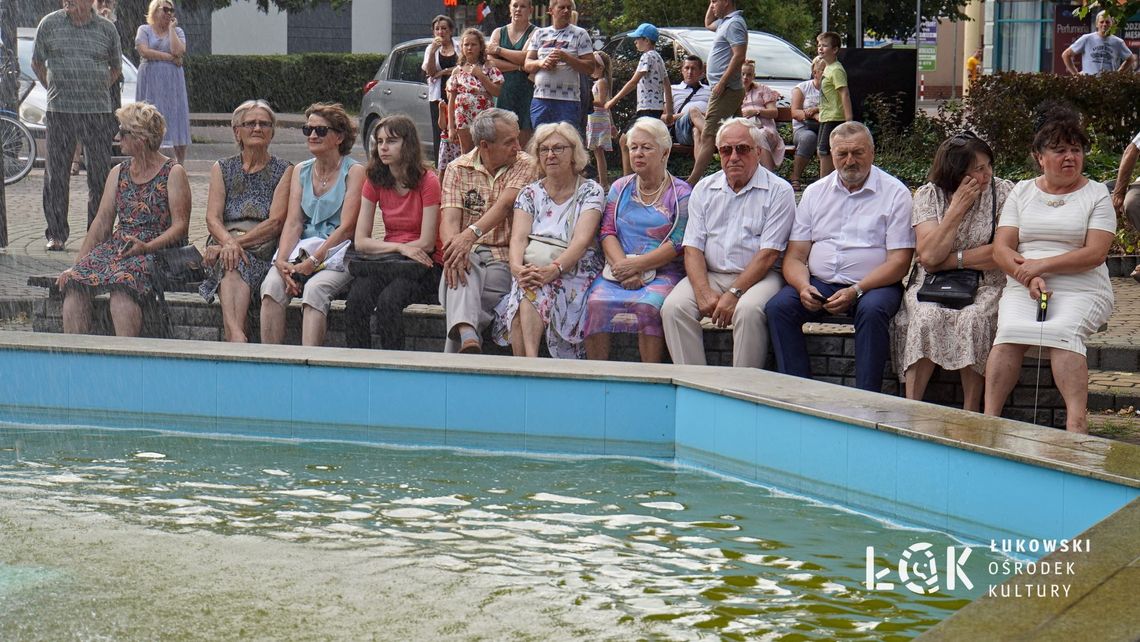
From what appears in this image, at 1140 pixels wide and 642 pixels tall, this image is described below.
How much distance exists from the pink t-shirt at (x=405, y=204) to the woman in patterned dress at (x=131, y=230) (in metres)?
1.08

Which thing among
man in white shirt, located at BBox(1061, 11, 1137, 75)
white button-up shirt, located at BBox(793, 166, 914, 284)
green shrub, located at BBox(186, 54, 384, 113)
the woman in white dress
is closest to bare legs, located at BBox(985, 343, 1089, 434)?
the woman in white dress

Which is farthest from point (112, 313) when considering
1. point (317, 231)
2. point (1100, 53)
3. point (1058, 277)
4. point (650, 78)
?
point (1100, 53)

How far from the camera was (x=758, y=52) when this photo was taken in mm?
17734

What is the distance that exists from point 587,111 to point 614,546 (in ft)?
32.1

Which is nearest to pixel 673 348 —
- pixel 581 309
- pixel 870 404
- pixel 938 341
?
pixel 581 309

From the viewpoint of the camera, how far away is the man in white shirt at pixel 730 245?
7473mm

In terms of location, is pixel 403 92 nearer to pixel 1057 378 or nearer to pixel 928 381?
pixel 928 381

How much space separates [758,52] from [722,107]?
4.74 metres

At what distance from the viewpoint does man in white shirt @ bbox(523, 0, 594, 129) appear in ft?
40.7

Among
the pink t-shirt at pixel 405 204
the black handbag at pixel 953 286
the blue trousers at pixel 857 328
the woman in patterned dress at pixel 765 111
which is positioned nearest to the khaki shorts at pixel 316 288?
the pink t-shirt at pixel 405 204

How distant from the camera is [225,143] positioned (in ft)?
74.9

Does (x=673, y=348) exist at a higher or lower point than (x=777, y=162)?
lower

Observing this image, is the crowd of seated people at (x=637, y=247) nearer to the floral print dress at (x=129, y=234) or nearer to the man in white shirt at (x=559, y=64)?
the floral print dress at (x=129, y=234)

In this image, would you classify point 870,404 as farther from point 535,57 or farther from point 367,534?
point 535,57
